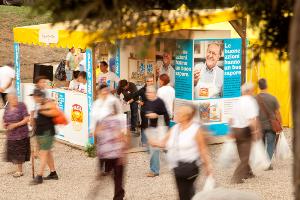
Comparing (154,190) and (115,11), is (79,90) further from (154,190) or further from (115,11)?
(115,11)

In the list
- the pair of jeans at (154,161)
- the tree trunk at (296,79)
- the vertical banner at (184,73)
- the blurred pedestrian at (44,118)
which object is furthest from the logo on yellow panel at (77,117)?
the tree trunk at (296,79)

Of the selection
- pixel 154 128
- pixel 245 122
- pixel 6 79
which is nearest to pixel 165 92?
pixel 154 128

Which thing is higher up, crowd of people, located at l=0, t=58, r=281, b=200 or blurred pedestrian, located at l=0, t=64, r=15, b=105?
blurred pedestrian, located at l=0, t=64, r=15, b=105

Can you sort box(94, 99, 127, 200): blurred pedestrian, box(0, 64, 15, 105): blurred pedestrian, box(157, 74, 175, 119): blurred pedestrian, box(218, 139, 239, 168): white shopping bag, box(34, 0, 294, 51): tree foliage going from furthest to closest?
1. box(0, 64, 15, 105): blurred pedestrian
2. box(157, 74, 175, 119): blurred pedestrian
3. box(218, 139, 239, 168): white shopping bag
4. box(94, 99, 127, 200): blurred pedestrian
5. box(34, 0, 294, 51): tree foliage

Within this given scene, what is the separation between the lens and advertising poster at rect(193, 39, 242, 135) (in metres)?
15.4

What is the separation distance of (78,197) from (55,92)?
499 cm

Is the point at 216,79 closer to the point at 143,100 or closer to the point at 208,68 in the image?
the point at 208,68

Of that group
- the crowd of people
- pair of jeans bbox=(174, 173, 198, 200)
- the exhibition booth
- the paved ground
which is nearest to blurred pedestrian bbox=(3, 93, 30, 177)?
the crowd of people

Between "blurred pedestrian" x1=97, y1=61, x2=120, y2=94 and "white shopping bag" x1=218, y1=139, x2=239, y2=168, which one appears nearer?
"white shopping bag" x1=218, y1=139, x2=239, y2=168

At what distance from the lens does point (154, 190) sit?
39.3 ft

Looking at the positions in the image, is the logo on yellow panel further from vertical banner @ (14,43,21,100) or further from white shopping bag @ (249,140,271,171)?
white shopping bag @ (249,140,271,171)

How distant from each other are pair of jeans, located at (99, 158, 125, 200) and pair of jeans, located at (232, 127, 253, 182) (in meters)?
2.19

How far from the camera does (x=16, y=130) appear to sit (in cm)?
1259

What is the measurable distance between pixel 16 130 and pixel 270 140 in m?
4.29
